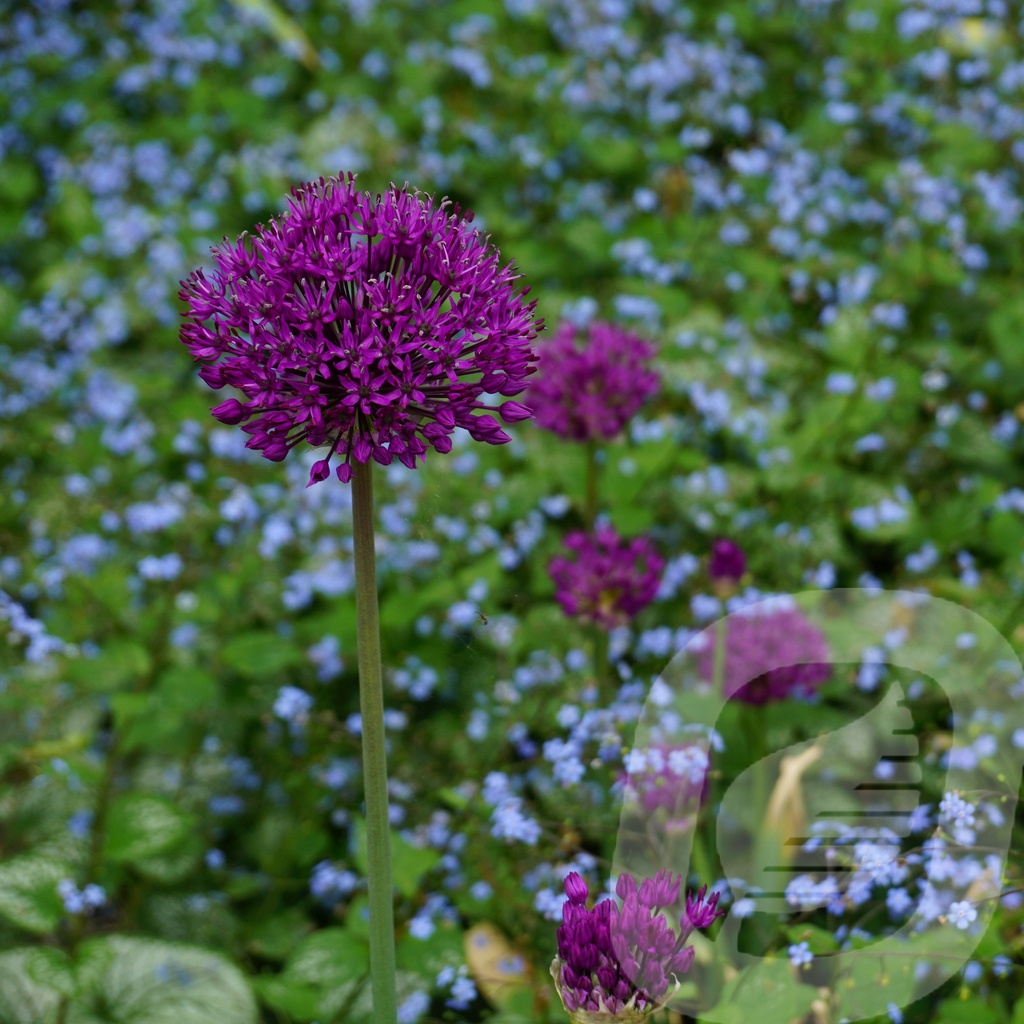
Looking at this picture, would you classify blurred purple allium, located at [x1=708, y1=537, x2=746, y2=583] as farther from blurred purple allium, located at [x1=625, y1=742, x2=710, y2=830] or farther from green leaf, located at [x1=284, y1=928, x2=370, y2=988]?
green leaf, located at [x1=284, y1=928, x2=370, y2=988]

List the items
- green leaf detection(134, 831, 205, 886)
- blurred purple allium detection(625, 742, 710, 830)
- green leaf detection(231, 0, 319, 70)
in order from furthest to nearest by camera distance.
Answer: green leaf detection(231, 0, 319, 70), green leaf detection(134, 831, 205, 886), blurred purple allium detection(625, 742, 710, 830)

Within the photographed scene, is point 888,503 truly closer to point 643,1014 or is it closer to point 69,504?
point 643,1014

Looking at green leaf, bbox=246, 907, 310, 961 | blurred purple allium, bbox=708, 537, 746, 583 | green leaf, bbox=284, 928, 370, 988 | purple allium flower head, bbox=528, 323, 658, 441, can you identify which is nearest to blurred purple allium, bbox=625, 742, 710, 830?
blurred purple allium, bbox=708, 537, 746, 583

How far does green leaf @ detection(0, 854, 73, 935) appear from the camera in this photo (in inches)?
96.1

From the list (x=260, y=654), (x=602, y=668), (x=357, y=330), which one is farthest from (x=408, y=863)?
(x=357, y=330)

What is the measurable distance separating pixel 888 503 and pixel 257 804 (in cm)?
205

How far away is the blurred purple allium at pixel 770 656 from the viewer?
272cm

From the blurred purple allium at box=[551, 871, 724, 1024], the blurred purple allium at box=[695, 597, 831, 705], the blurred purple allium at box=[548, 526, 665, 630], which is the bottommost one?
the blurred purple allium at box=[551, 871, 724, 1024]

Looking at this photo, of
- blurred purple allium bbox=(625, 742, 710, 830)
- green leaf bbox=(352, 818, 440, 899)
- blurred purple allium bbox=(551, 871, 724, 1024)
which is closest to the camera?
blurred purple allium bbox=(551, 871, 724, 1024)

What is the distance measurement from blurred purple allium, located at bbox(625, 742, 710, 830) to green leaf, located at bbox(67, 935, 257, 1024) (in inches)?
36.1

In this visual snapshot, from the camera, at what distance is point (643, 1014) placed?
158 centimetres

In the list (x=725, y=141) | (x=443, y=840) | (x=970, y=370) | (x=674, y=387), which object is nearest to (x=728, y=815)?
(x=443, y=840)

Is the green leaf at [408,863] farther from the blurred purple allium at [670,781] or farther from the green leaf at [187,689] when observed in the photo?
the green leaf at [187,689]

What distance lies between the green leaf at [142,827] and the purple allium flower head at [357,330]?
4.63ft
